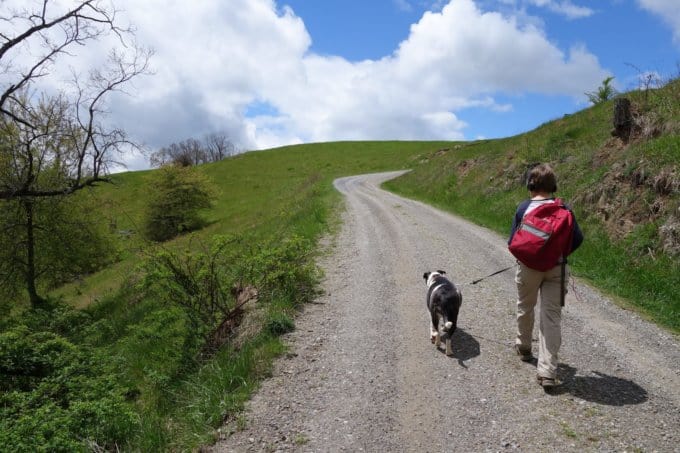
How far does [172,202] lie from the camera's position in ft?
128

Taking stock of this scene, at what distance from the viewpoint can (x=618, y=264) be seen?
9.87m

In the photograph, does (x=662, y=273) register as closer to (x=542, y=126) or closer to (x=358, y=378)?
(x=358, y=378)

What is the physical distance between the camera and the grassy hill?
17.4 feet

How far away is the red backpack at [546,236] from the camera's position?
191 inches

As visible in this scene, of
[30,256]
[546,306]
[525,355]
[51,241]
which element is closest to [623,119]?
[525,355]

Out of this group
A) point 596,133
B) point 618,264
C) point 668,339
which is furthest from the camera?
point 596,133

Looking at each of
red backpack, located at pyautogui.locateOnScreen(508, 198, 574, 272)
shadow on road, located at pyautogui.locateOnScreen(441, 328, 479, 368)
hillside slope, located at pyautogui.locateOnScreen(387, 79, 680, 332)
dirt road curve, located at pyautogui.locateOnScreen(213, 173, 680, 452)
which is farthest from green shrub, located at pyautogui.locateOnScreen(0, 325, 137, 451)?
hillside slope, located at pyautogui.locateOnScreen(387, 79, 680, 332)

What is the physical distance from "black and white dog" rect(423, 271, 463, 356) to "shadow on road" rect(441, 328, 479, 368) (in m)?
0.12

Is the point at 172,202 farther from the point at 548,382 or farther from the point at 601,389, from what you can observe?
the point at 601,389

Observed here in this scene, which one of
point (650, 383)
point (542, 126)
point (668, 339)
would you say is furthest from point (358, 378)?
point (542, 126)

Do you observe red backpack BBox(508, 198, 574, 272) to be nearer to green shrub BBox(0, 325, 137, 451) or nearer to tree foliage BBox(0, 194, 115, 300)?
green shrub BBox(0, 325, 137, 451)

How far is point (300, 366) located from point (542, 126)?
79.0ft

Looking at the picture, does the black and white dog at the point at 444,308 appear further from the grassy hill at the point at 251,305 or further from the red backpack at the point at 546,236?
the grassy hill at the point at 251,305

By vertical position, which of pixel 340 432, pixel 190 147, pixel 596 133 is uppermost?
pixel 190 147
